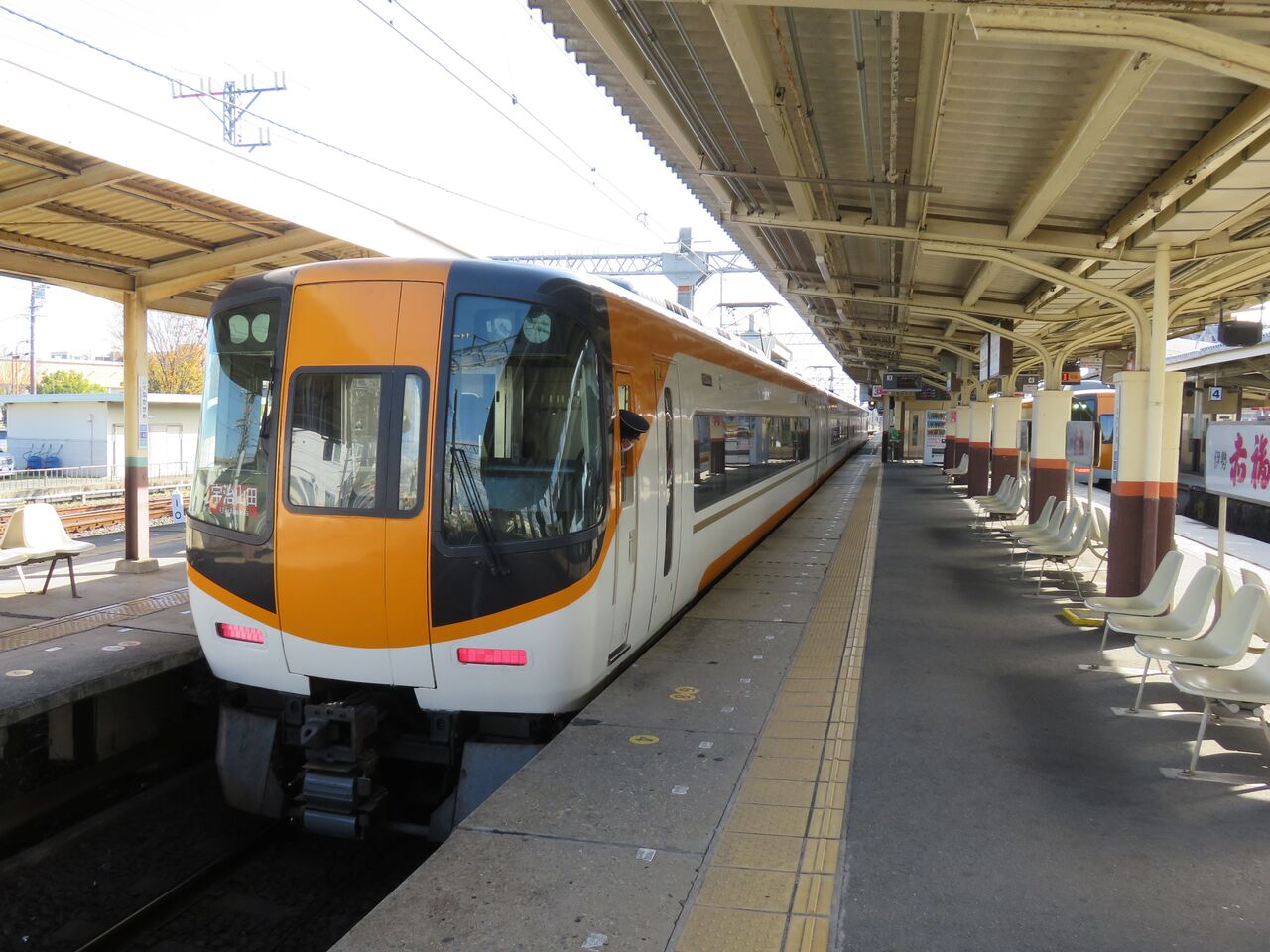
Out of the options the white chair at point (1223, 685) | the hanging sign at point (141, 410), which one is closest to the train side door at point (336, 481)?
the white chair at point (1223, 685)

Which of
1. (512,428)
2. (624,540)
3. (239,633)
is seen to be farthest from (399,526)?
(624,540)

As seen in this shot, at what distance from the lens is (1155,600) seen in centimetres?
686

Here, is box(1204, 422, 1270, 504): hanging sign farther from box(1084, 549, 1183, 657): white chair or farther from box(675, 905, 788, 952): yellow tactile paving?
box(675, 905, 788, 952): yellow tactile paving

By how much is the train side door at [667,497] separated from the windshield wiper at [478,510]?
5.98ft

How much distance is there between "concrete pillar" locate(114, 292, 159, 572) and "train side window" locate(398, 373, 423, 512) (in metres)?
6.78

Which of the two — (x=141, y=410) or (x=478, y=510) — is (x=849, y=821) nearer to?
(x=478, y=510)

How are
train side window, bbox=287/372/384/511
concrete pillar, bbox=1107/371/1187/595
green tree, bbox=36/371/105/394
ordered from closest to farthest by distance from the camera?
1. train side window, bbox=287/372/384/511
2. concrete pillar, bbox=1107/371/1187/595
3. green tree, bbox=36/371/105/394

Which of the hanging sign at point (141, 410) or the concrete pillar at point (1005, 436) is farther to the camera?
the concrete pillar at point (1005, 436)

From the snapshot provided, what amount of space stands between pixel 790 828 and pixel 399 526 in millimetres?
2253

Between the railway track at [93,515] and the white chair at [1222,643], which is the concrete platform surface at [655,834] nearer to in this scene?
the white chair at [1222,643]

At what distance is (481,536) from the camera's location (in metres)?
4.53

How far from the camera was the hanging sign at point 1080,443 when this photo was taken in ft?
36.5

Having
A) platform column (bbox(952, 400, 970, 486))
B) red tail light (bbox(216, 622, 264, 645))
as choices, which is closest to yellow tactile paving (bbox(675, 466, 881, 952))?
red tail light (bbox(216, 622, 264, 645))

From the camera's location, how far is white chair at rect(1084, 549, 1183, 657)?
22.1 ft
